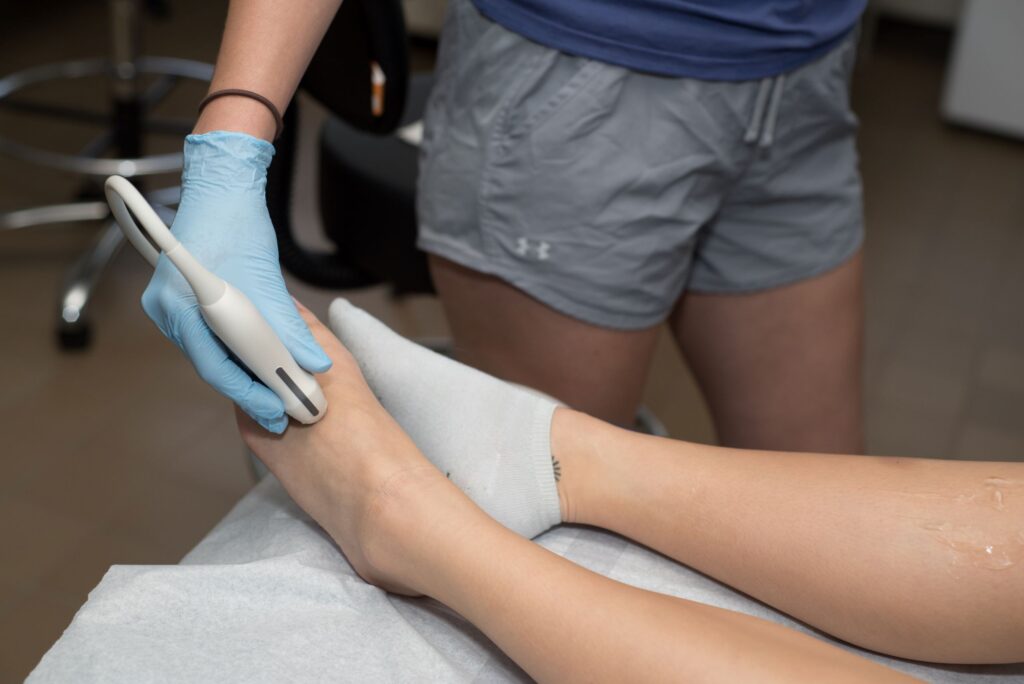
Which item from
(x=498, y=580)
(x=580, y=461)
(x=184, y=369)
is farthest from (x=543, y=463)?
(x=184, y=369)

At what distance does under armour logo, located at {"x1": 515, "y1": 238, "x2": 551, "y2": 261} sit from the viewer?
101cm

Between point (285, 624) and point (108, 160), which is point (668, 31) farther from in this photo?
point (108, 160)

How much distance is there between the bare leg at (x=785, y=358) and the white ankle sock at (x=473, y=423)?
0.94ft

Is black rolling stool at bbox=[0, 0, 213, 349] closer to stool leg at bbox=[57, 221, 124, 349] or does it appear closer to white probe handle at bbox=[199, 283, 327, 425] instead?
stool leg at bbox=[57, 221, 124, 349]

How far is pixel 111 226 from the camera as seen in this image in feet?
7.15

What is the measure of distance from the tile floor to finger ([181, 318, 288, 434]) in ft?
2.59

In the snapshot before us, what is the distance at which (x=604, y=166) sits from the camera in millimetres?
982

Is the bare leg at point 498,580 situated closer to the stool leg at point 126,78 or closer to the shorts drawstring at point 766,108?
the shorts drawstring at point 766,108

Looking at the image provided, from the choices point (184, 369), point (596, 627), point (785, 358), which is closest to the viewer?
point (596, 627)

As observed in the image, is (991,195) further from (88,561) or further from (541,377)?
(88,561)

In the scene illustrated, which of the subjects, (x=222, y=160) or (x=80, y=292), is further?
(x=80, y=292)

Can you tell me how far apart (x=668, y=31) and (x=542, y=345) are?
0.31 metres

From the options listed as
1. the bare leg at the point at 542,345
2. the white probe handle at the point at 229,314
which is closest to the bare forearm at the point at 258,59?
the white probe handle at the point at 229,314

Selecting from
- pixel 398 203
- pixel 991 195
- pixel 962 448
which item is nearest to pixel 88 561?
pixel 398 203
